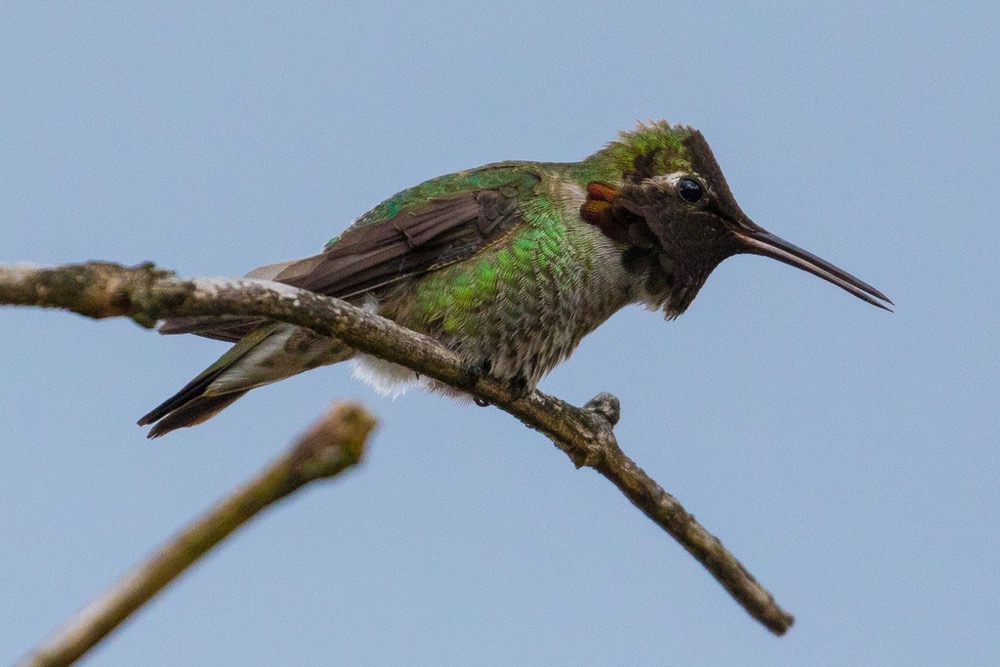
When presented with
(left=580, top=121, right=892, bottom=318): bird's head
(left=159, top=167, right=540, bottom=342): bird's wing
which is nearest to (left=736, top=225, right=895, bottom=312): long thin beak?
(left=580, top=121, right=892, bottom=318): bird's head

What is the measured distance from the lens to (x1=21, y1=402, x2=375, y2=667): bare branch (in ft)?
4.37

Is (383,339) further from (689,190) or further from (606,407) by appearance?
(689,190)

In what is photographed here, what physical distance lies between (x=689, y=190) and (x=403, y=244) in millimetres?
1921

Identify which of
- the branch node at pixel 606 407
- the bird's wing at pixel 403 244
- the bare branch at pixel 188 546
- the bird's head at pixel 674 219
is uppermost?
the bird's wing at pixel 403 244

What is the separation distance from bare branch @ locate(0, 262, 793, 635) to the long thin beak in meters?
1.72

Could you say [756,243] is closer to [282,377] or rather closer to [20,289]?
[282,377]

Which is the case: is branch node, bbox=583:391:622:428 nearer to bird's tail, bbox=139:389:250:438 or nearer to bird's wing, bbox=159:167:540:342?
bird's wing, bbox=159:167:540:342

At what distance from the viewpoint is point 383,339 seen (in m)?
4.62

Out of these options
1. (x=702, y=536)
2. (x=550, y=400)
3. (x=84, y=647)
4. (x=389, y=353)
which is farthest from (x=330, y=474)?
(x=550, y=400)

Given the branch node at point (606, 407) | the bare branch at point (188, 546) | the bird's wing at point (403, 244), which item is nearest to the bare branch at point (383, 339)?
the branch node at point (606, 407)

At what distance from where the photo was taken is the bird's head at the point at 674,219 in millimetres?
6902

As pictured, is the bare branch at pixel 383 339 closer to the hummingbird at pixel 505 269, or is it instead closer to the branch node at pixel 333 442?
the hummingbird at pixel 505 269

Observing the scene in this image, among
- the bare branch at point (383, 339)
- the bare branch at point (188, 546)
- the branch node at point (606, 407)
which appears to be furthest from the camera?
the branch node at point (606, 407)

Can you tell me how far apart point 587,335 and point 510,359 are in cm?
84
